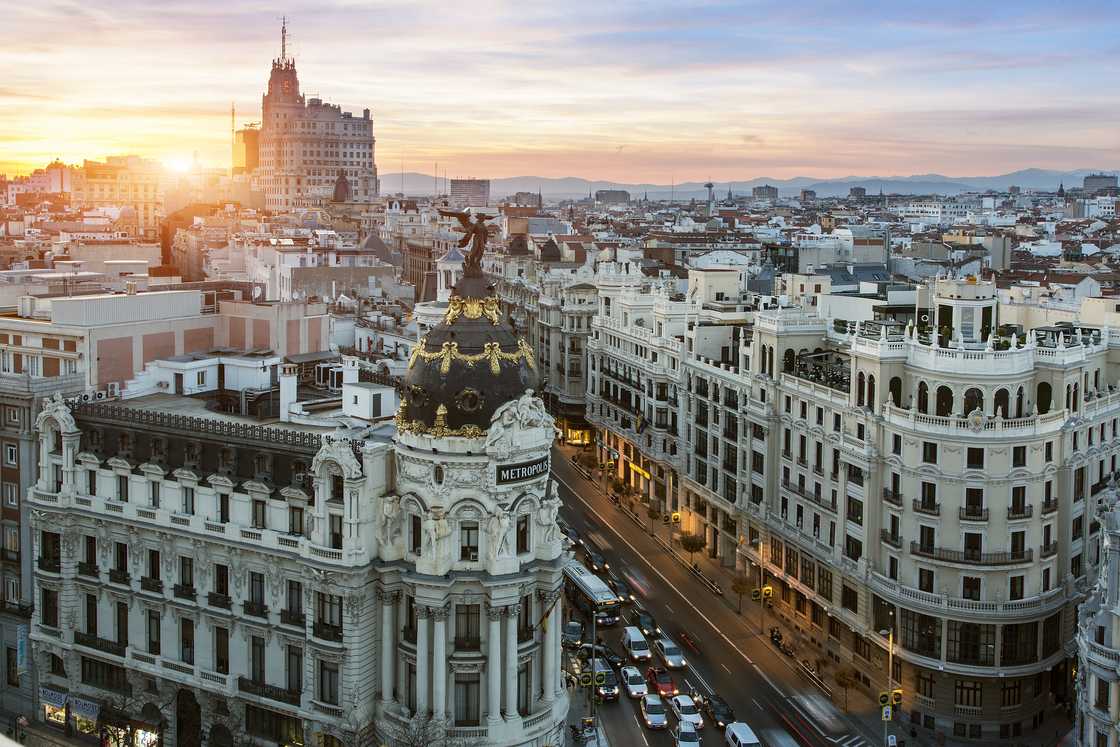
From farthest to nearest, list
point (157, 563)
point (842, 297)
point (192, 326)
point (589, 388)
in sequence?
point (589, 388)
point (842, 297)
point (192, 326)
point (157, 563)

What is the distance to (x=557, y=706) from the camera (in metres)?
72.8

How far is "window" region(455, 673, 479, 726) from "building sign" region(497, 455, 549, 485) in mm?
10909

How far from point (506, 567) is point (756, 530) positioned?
44973mm

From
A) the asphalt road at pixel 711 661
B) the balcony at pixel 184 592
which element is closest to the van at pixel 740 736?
the asphalt road at pixel 711 661

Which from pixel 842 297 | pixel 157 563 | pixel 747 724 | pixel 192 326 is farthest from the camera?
pixel 842 297

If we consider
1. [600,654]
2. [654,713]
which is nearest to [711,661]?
[600,654]

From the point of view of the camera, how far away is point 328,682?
237 feet

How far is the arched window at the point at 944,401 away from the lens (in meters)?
84.6

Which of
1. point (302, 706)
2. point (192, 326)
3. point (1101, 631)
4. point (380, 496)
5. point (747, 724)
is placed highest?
point (192, 326)

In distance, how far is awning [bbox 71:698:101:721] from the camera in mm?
79438

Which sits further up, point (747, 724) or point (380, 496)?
point (380, 496)

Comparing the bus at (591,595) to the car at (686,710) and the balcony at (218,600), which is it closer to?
the car at (686,710)

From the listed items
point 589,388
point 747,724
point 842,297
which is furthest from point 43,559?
point 589,388

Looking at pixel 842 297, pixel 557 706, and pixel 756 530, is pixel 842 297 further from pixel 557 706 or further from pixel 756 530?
pixel 557 706
